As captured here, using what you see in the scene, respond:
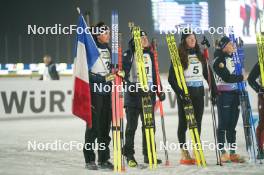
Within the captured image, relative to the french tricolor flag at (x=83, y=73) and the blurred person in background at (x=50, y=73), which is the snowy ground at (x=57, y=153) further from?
the blurred person in background at (x=50, y=73)

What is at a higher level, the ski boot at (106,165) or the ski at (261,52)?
the ski at (261,52)

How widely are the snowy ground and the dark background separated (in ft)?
22.9

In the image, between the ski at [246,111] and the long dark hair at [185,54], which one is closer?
the long dark hair at [185,54]

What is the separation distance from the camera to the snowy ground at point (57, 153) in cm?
640

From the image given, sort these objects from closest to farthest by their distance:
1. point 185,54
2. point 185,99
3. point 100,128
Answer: point 100,128
point 185,99
point 185,54

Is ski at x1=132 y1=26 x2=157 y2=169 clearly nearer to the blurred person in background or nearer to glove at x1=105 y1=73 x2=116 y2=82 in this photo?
glove at x1=105 y1=73 x2=116 y2=82

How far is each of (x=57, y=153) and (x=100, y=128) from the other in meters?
1.48

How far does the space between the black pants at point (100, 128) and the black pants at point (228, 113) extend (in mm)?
1485

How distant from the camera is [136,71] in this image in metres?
6.82

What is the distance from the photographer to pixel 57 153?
781 centimetres

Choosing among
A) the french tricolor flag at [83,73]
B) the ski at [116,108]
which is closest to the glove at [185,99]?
the ski at [116,108]

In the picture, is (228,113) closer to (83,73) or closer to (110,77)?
(110,77)

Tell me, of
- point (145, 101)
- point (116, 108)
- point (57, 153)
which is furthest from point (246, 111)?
point (57, 153)

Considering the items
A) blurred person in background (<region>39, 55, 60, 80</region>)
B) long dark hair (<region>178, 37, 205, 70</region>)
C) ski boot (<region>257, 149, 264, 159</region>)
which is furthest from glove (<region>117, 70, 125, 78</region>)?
blurred person in background (<region>39, 55, 60, 80</region>)
